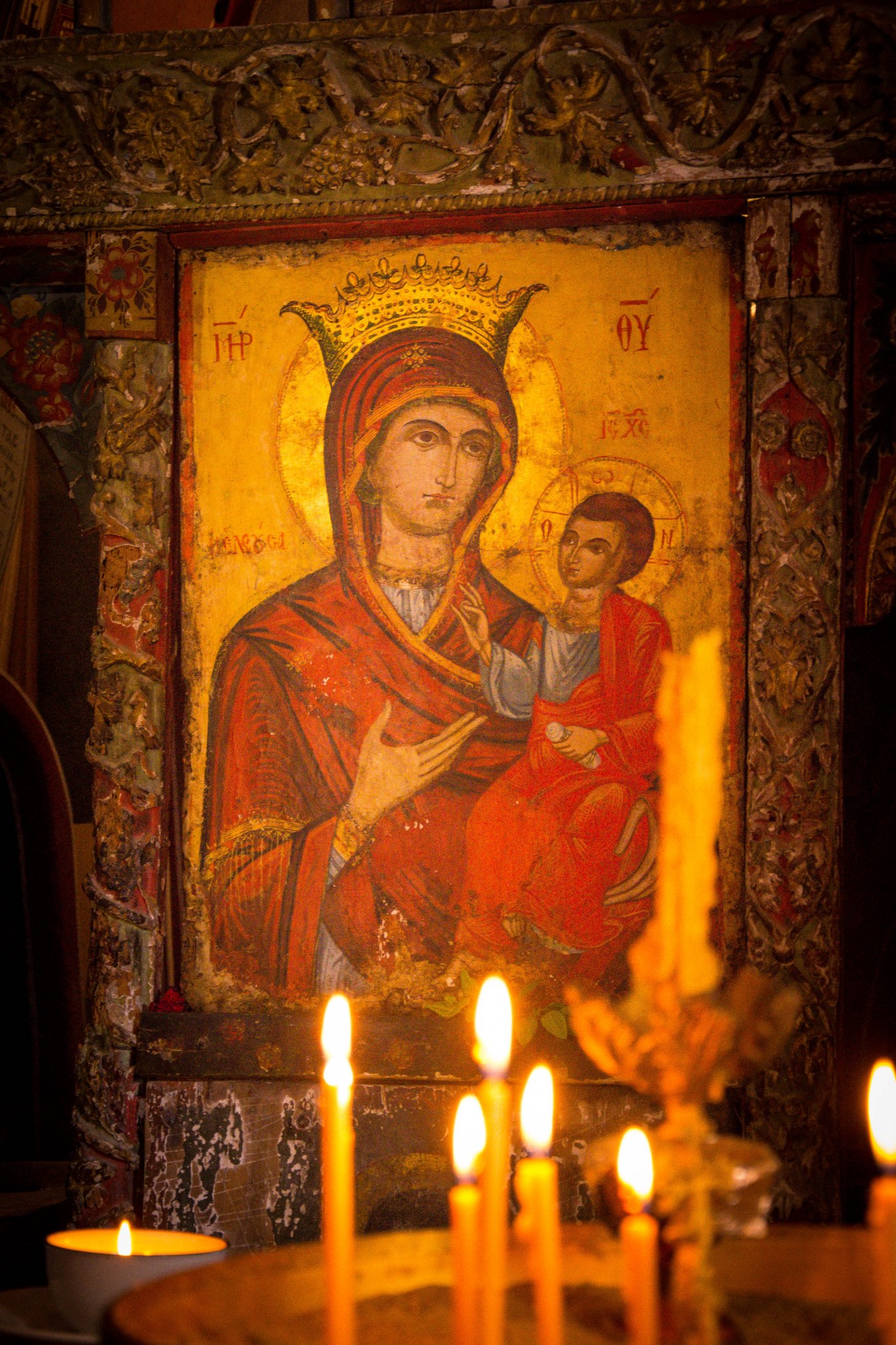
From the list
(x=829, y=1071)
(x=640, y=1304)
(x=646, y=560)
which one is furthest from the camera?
(x=646, y=560)

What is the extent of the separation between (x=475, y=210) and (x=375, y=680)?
3.98 feet

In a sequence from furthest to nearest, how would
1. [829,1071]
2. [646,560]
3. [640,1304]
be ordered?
[646,560] → [829,1071] → [640,1304]

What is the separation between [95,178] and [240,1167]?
8.42ft

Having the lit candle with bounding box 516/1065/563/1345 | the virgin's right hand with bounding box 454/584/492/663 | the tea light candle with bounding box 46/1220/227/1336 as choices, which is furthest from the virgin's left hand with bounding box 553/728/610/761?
the lit candle with bounding box 516/1065/563/1345

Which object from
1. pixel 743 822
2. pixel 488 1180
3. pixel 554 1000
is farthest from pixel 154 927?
pixel 488 1180

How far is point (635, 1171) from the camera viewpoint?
1.06m

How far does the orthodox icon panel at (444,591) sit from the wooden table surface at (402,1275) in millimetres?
2045

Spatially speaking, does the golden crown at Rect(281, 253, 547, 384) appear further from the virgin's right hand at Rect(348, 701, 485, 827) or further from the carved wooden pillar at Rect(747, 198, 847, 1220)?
the virgin's right hand at Rect(348, 701, 485, 827)

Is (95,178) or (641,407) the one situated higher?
(95,178)

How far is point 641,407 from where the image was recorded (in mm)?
3438

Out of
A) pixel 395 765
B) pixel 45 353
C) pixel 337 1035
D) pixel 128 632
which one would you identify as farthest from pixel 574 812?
pixel 337 1035

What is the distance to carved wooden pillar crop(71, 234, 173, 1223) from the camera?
3521mm

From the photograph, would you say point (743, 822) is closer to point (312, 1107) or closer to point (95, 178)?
point (312, 1107)

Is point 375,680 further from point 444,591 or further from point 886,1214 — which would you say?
point 886,1214
